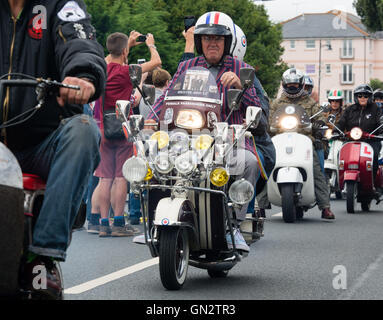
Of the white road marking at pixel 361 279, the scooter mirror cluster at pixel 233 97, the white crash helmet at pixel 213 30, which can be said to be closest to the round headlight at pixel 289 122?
the white road marking at pixel 361 279

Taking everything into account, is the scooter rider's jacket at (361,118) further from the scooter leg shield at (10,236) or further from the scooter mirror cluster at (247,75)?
the scooter leg shield at (10,236)

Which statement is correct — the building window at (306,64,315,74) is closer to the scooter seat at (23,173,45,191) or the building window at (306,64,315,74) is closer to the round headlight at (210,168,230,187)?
the round headlight at (210,168,230,187)

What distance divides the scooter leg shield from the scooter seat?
0.80 feet

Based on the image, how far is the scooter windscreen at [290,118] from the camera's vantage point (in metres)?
13.1

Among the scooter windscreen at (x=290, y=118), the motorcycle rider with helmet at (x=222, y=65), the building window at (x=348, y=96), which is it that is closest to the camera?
the motorcycle rider with helmet at (x=222, y=65)

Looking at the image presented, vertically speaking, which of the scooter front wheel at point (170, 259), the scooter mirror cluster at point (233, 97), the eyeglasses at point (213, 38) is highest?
the eyeglasses at point (213, 38)

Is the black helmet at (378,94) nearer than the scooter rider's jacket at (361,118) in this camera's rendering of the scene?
No

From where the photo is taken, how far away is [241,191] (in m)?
6.99

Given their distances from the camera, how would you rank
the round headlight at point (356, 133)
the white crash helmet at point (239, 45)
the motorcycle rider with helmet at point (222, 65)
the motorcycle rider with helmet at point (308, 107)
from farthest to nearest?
the round headlight at point (356, 133)
the motorcycle rider with helmet at point (308, 107)
the white crash helmet at point (239, 45)
the motorcycle rider with helmet at point (222, 65)

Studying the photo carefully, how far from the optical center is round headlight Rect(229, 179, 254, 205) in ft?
22.9

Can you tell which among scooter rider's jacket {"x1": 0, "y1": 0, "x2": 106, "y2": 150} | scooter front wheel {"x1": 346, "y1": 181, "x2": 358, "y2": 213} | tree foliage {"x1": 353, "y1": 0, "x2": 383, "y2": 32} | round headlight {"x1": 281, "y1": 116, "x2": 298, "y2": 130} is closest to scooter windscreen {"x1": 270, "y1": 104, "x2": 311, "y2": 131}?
round headlight {"x1": 281, "y1": 116, "x2": 298, "y2": 130}

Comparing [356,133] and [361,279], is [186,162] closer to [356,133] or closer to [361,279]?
[361,279]
